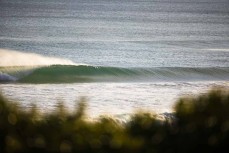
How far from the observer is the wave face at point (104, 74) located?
18.8 metres

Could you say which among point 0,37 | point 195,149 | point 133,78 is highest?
point 195,149

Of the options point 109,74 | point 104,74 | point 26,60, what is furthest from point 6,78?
point 26,60

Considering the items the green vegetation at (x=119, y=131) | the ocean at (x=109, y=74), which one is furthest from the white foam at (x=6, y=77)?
the green vegetation at (x=119, y=131)

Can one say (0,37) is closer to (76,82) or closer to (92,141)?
(76,82)

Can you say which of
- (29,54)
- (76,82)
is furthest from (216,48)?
(76,82)

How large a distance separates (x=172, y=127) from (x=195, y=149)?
31 centimetres

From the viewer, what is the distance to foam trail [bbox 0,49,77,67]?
2309cm

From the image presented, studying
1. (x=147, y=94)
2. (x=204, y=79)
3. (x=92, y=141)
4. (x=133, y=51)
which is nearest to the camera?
(x=92, y=141)

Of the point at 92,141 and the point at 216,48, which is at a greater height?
the point at 92,141

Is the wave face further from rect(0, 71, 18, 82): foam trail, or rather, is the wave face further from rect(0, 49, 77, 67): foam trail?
rect(0, 49, 77, 67): foam trail

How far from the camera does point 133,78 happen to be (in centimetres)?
2061

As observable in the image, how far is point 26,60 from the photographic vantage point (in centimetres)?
2511

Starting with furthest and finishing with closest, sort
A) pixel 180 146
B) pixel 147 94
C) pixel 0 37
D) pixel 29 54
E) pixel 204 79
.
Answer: pixel 0 37, pixel 29 54, pixel 204 79, pixel 147 94, pixel 180 146

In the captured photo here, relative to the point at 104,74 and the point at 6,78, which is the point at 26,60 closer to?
the point at 104,74
